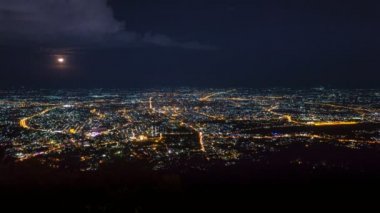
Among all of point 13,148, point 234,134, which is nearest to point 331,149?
point 234,134

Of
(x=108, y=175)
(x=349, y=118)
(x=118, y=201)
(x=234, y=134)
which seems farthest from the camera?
(x=349, y=118)

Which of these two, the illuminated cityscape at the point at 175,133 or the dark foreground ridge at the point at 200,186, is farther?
the illuminated cityscape at the point at 175,133

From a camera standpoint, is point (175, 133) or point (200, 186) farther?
point (175, 133)

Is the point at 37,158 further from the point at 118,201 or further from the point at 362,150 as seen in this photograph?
the point at 362,150

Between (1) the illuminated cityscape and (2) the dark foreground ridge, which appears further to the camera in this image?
(1) the illuminated cityscape

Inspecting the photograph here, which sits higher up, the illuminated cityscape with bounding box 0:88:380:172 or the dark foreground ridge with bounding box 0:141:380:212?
the illuminated cityscape with bounding box 0:88:380:172

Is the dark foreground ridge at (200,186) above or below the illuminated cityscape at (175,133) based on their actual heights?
below

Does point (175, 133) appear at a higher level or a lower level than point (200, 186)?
higher

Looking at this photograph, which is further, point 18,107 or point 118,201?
point 18,107
